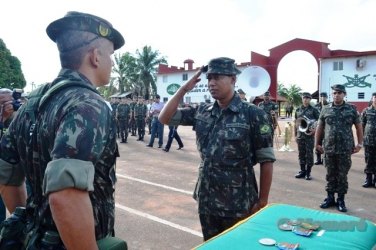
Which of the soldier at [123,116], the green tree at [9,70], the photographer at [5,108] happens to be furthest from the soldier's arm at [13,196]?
the green tree at [9,70]

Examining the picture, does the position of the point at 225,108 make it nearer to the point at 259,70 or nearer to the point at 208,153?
the point at 208,153

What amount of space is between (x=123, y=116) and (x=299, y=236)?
12924mm

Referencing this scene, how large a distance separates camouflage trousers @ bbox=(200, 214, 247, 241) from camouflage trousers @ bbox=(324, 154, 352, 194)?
3244 millimetres

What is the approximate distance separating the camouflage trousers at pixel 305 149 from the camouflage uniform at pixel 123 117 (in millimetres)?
7667

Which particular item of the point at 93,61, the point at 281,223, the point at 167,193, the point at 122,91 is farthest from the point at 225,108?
the point at 122,91

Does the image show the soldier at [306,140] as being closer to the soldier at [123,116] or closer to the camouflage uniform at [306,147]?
the camouflage uniform at [306,147]

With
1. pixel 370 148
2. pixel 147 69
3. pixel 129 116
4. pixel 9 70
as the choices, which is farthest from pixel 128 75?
pixel 370 148

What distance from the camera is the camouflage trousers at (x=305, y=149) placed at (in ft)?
24.3

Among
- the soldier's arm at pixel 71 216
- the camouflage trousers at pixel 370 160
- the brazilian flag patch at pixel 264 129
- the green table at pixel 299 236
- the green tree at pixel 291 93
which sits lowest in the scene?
the camouflage trousers at pixel 370 160

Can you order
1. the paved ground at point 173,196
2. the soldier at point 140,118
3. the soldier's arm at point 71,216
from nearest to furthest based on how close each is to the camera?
the soldier's arm at point 71,216, the paved ground at point 173,196, the soldier at point 140,118

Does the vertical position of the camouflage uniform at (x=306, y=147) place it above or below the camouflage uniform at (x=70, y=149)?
below

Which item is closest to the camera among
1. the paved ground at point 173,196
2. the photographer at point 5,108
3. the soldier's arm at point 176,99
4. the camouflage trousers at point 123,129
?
the soldier's arm at point 176,99

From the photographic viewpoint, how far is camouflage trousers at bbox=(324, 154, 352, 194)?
529cm

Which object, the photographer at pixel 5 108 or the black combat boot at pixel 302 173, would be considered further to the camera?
the black combat boot at pixel 302 173
